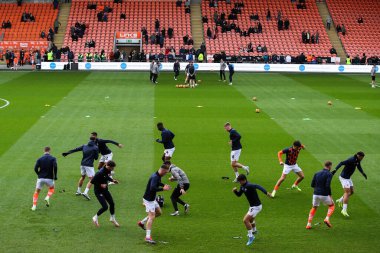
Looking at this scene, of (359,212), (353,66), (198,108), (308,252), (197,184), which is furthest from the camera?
(353,66)

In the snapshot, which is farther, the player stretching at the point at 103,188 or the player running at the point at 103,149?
the player running at the point at 103,149

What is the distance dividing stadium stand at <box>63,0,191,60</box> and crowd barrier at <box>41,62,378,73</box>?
750 cm

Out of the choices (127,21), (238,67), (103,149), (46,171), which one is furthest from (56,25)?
(46,171)

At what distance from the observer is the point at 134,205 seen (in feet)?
67.8

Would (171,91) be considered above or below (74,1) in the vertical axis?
below

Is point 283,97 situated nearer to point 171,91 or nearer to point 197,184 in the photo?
point 171,91

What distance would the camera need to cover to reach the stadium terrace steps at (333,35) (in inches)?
2849

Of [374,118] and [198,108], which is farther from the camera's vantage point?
[198,108]

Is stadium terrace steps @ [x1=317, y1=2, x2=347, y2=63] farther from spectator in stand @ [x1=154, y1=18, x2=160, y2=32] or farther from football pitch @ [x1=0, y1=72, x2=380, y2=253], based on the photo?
spectator in stand @ [x1=154, y1=18, x2=160, y2=32]

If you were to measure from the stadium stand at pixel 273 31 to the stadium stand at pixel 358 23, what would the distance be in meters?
2.29

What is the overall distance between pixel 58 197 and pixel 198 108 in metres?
19.7

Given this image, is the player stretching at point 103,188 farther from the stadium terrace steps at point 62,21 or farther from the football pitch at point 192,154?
the stadium terrace steps at point 62,21

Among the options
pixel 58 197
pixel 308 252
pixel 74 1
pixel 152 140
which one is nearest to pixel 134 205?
pixel 58 197

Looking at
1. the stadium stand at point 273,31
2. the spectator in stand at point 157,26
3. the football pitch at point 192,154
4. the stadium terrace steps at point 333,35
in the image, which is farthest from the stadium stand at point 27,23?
the stadium terrace steps at point 333,35
